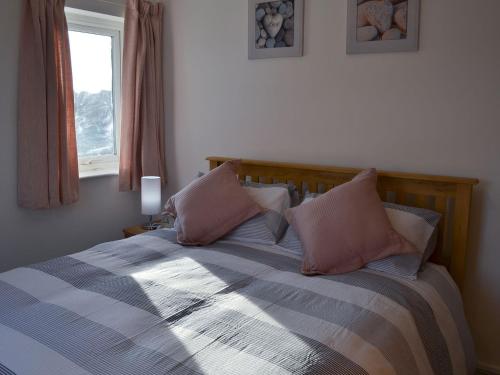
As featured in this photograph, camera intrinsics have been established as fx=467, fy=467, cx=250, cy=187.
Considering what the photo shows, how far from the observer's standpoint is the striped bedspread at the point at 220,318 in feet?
4.63

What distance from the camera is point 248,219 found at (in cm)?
262

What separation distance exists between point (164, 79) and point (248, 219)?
4.91 ft

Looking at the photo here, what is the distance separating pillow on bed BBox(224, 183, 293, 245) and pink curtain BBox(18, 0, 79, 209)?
1162mm

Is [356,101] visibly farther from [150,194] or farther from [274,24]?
[150,194]

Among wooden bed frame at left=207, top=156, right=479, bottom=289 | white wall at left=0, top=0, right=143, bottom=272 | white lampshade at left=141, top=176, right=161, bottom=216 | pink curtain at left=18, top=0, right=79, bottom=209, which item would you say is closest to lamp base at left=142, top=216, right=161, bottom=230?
white lampshade at left=141, top=176, right=161, bottom=216

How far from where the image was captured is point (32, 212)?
9.52 ft

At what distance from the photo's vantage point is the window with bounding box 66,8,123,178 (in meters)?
3.21

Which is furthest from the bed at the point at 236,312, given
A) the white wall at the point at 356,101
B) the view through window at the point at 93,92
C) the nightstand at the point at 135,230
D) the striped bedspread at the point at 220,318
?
the view through window at the point at 93,92

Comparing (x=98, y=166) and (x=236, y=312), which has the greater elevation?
(x=98, y=166)

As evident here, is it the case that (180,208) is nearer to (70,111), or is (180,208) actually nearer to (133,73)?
(70,111)

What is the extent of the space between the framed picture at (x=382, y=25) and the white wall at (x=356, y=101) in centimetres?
5

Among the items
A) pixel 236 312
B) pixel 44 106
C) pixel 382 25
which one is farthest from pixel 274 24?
pixel 236 312

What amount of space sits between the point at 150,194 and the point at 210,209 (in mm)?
752

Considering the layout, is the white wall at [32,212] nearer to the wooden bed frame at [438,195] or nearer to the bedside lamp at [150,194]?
the bedside lamp at [150,194]
